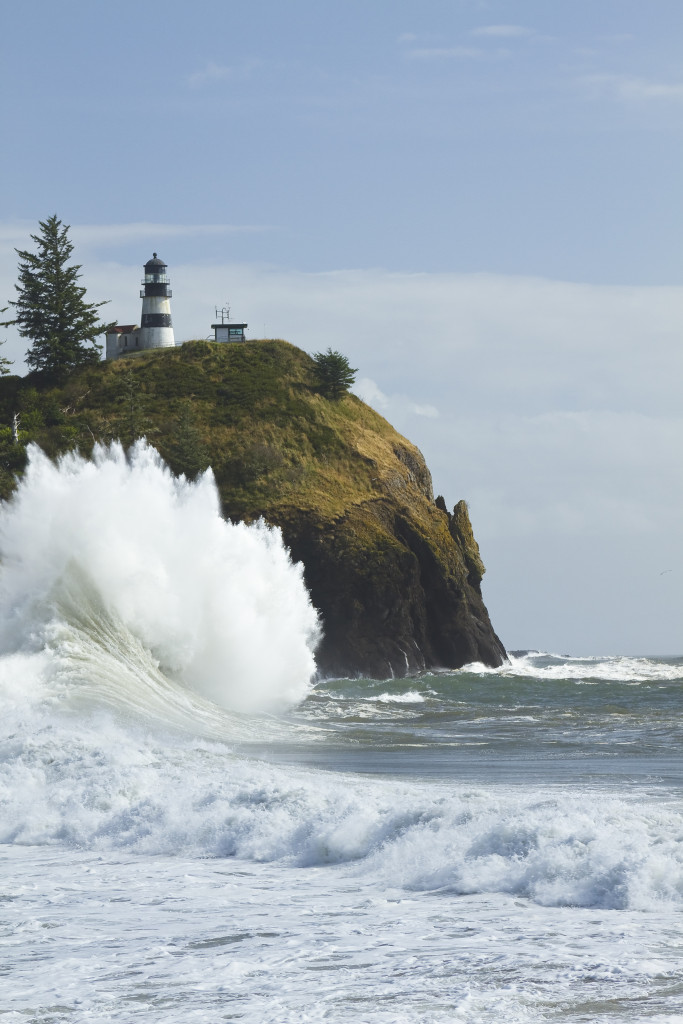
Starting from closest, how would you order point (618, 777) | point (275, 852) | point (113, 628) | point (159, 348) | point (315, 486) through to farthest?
point (275, 852) → point (618, 777) → point (113, 628) → point (315, 486) → point (159, 348)

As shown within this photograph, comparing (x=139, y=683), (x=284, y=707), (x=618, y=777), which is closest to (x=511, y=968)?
(x=618, y=777)

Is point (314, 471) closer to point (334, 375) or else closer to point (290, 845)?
point (334, 375)

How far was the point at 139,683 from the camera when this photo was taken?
73.6 feet

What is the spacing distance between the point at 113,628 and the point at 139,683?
1977 millimetres

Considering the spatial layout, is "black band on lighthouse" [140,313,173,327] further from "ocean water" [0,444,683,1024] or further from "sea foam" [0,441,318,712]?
"ocean water" [0,444,683,1024]

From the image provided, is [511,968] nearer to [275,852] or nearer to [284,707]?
[275,852]

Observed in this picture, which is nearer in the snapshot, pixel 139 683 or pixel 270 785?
pixel 270 785

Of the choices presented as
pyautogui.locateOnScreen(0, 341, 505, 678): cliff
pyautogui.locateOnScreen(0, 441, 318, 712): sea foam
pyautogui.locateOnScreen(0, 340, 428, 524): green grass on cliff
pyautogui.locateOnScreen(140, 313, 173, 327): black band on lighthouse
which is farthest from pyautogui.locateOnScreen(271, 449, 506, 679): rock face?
pyautogui.locateOnScreen(140, 313, 173, 327): black band on lighthouse

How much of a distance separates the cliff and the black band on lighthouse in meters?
3.17

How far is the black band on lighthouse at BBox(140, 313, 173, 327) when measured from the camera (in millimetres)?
65625

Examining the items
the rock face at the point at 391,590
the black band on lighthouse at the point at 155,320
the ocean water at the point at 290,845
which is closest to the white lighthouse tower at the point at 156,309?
the black band on lighthouse at the point at 155,320

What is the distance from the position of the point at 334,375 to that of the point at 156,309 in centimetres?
1312

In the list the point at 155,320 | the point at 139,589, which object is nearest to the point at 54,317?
the point at 155,320

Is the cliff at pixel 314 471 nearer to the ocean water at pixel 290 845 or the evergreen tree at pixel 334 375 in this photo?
the evergreen tree at pixel 334 375
